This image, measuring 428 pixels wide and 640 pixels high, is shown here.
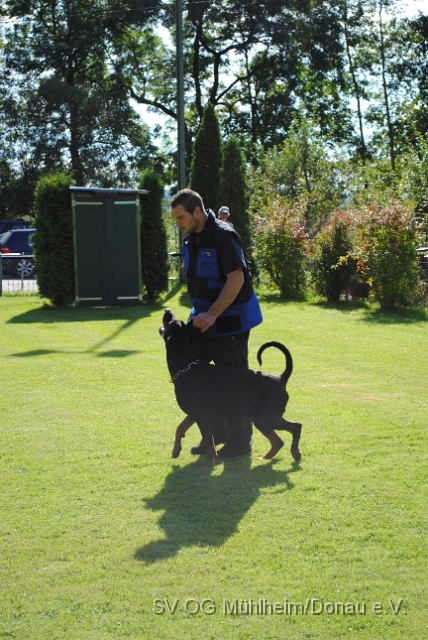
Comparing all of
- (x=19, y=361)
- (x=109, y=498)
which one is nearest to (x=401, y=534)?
(x=109, y=498)

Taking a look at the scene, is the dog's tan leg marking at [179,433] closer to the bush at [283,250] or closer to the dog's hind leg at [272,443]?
the dog's hind leg at [272,443]

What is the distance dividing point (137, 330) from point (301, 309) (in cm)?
419

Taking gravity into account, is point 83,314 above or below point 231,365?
below

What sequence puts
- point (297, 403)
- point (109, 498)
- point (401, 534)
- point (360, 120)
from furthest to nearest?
1. point (360, 120)
2. point (297, 403)
3. point (109, 498)
4. point (401, 534)

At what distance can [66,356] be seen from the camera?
1031cm

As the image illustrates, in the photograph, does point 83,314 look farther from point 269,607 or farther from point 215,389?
point 269,607

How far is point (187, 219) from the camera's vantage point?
5277mm

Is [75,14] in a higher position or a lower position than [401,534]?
higher

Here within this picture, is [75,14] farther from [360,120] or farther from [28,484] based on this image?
[28,484]

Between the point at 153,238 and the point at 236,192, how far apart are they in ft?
10.3

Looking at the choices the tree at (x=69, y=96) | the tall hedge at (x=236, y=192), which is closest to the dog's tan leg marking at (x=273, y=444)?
the tall hedge at (x=236, y=192)

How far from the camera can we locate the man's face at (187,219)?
5250 mm

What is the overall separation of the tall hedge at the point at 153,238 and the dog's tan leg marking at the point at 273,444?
1216 centimetres

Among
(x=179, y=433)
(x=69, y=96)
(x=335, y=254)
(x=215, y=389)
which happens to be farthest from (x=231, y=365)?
(x=69, y=96)
